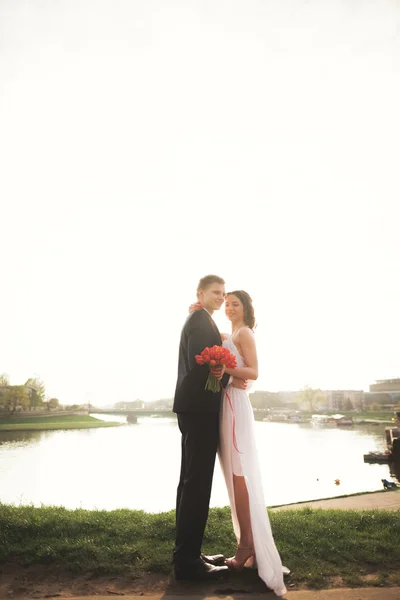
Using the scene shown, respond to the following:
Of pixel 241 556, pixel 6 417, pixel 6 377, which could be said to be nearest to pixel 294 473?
pixel 241 556

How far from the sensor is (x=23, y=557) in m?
3.83

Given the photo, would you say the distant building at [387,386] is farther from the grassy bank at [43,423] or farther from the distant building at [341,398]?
the grassy bank at [43,423]

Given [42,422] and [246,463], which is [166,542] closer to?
[246,463]

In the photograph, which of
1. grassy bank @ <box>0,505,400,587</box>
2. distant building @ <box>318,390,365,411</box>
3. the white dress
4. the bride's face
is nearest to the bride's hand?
the bride's face

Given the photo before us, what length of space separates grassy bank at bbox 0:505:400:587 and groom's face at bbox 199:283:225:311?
7.46 ft

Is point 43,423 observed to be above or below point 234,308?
below

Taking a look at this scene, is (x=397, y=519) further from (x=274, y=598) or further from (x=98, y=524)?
(x=98, y=524)

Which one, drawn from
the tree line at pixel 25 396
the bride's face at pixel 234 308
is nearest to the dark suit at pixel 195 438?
the bride's face at pixel 234 308

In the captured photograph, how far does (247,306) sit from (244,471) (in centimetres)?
156

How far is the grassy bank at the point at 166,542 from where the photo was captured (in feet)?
11.8

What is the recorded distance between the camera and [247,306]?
440 cm

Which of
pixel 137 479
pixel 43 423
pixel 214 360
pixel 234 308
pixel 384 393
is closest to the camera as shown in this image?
pixel 214 360

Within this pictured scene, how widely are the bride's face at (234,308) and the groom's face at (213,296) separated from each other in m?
0.23

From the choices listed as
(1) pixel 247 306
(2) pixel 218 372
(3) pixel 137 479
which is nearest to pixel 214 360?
(2) pixel 218 372
